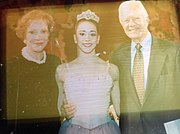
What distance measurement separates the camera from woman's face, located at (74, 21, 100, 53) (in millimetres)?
1634

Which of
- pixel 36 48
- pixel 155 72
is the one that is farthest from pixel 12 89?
pixel 155 72

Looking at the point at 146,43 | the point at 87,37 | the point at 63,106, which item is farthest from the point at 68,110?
the point at 146,43

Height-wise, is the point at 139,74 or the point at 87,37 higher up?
the point at 87,37

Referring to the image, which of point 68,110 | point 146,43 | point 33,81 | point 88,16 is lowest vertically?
point 68,110

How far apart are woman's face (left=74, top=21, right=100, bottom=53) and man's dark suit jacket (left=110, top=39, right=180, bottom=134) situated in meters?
0.10

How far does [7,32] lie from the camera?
1.65 m

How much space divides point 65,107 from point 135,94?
0.29m

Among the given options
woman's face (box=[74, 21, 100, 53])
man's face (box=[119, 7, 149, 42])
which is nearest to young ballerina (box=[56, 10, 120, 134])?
woman's face (box=[74, 21, 100, 53])

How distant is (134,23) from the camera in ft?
5.43

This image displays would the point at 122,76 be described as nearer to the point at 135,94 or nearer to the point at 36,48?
the point at 135,94

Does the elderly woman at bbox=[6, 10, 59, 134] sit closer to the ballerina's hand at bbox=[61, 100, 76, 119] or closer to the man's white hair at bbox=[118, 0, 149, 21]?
the ballerina's hand at bbox=[61, 100, 76, 119]

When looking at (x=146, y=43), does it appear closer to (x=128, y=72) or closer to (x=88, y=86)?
(x=128, y=72)

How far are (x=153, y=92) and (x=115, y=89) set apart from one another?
0.51ft

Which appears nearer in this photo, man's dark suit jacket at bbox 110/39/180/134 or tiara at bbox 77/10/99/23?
man's dark suit jacket at bbox 110/39/180/134
